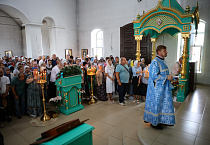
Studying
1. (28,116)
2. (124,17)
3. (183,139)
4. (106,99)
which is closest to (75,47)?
(124,17)

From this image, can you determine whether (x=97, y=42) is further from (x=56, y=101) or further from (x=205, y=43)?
(x=56, y=101)

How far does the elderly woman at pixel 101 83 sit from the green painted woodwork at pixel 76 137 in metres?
4.28

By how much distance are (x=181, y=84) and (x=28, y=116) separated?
18.9 feet

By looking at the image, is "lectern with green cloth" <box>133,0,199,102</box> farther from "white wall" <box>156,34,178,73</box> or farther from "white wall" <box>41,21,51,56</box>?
"white wall" <box>41,21,51,56</box>

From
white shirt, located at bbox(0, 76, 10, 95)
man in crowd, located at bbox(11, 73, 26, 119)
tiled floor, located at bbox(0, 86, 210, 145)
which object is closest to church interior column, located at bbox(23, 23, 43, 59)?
man in crowd, located at bbox(11, 73, 26, 119)

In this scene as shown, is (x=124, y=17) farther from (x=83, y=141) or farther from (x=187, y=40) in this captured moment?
(x=83, y=141)

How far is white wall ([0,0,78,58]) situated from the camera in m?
12.4

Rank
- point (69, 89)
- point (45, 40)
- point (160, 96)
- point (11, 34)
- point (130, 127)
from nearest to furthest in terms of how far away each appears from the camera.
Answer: point (160, 96) < point (130, 127) < point (69, 89) < point (11, 34) < point (45, 40)

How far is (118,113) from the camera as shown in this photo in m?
5.50

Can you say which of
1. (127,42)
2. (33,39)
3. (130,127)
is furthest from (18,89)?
(127,42)

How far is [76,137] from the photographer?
2.20 m

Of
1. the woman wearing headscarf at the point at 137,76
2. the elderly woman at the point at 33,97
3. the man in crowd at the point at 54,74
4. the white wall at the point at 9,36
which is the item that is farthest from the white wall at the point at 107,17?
the elderly woman at the point at 33,97

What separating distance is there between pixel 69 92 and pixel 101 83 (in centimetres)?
168

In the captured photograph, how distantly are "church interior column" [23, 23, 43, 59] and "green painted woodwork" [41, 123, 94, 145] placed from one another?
12.3m
